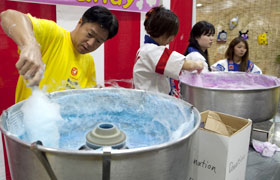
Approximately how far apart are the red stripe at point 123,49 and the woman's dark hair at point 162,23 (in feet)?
1.93

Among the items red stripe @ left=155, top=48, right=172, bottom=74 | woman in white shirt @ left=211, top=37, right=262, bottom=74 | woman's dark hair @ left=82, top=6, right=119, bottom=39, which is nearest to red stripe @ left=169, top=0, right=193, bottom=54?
woman in white shirt @ left=211, top=37, right=262, bottom=74

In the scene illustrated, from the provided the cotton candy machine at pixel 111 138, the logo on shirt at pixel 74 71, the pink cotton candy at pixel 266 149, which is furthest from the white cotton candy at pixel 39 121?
the pink cotton candy at pixel 266 149

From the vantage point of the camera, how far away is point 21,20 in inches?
31.9

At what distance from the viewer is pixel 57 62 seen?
1.16 m

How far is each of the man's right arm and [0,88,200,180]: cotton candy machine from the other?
0.15 meters

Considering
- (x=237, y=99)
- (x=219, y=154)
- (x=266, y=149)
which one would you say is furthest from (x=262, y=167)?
(x=219, y=154)

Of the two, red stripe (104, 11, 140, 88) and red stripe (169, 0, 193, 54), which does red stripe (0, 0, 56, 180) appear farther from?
red stripe (169, 0, 193, 54)

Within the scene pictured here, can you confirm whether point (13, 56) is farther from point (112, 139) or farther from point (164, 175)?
point (164, 175)

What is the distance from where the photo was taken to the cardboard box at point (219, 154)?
0.88 m

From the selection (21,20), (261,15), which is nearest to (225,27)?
(261,15)

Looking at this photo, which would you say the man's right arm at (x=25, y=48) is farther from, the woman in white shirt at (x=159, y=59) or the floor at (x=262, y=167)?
the floor at (x=262, y=167)

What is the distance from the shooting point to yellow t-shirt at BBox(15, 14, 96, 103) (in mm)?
1093

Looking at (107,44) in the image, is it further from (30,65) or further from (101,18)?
(30,65)

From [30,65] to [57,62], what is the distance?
0.56m
